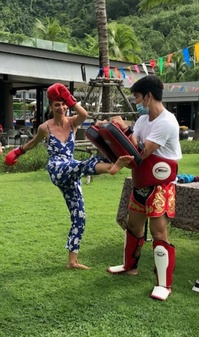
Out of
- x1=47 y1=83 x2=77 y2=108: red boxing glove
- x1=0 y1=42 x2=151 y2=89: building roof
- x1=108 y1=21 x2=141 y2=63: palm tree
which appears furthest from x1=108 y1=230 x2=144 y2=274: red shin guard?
x1=108 y1=21 x2=141 y2=63: palm tree

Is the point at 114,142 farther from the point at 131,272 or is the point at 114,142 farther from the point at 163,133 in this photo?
the point at 131,272

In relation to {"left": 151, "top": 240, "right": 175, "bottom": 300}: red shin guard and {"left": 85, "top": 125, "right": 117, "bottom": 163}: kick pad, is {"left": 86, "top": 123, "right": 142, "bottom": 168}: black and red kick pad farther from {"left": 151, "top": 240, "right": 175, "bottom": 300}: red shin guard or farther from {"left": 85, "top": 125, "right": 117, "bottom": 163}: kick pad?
{"left": 151, "top": 240, "right": 175, "bottom": 300}: red shin guard

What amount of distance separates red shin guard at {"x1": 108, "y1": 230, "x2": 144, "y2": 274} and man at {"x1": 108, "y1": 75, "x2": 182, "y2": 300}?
40cm

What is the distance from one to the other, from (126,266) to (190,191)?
2.95ft

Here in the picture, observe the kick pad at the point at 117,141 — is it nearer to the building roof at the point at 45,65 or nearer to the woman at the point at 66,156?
the woman at the point at 66,156

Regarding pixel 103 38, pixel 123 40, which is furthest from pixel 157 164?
pixel 123 40

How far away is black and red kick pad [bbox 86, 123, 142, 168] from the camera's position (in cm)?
330

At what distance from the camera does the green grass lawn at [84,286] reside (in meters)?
3.19

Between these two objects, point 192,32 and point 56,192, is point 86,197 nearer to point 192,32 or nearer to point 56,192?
point 56,192

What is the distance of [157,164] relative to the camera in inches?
140

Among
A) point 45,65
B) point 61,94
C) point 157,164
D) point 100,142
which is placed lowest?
point 157,164

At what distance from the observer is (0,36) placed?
46.7 m

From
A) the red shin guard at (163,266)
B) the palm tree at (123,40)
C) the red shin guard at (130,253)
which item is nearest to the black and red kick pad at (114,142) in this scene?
the red shin guard at (163,266)

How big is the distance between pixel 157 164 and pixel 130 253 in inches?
38.4
